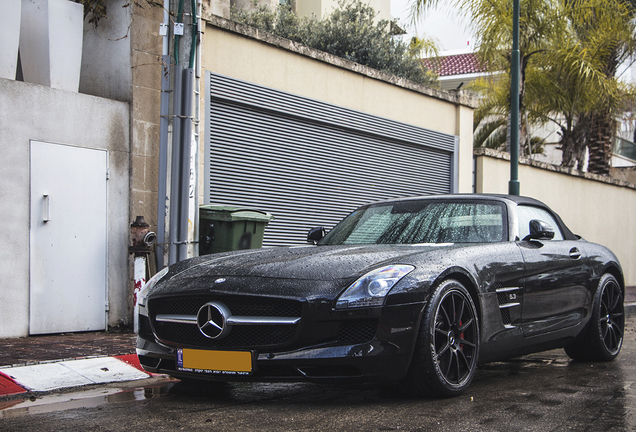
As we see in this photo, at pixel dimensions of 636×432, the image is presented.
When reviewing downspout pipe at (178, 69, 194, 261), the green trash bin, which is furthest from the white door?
the green trash bin

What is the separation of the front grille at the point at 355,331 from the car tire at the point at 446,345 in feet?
1.13

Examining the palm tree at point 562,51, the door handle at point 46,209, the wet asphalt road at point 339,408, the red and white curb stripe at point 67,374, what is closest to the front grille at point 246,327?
the wet asphalt road at point 339,408

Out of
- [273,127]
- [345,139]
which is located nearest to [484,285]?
[273,127]

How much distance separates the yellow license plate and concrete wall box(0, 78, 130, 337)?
12.2 ft

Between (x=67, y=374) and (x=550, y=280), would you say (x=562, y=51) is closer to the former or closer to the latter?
(x=550, y=280)

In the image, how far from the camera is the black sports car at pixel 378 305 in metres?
3.99

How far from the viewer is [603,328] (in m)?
6.34

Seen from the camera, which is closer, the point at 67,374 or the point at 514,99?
the point at 67,374

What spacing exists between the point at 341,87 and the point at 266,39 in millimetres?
1883

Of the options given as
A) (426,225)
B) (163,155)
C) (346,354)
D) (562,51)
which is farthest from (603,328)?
(562,51)

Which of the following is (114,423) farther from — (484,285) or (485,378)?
(485,378)

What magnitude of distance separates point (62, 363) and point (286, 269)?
236cm

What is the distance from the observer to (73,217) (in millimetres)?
7738

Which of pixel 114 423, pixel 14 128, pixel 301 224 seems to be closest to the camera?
pixel 114 423
